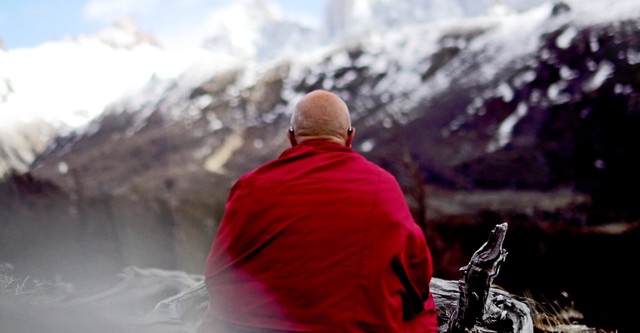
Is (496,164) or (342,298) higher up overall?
(342,298)

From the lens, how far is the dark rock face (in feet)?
93.7

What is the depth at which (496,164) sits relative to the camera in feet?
124

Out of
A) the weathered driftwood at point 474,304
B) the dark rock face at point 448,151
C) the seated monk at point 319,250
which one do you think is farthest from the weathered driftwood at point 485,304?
the dark rock face at point 448,151

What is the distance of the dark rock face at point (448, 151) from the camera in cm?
2855

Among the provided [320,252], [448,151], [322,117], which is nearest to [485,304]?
[320,252]

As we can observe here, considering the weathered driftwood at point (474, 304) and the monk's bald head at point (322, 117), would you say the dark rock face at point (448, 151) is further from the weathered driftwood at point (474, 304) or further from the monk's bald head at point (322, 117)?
the monk's bald head at point (322, 117)

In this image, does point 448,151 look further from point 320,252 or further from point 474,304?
point 320,252

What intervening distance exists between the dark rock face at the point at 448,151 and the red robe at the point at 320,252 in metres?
17.4

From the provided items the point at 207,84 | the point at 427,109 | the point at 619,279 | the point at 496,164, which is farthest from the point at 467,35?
the point at 619,279

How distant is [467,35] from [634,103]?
24.5 meters

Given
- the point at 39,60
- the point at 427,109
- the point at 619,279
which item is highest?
the point at 39,60

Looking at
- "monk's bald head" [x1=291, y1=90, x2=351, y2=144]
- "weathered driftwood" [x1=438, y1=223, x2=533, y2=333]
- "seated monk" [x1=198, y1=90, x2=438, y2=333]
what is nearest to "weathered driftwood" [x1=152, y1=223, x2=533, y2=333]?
"weathered driftwood" [x1=438, y1=223, x2=533, y2=333]

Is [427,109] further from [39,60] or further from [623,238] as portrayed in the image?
[39,60]

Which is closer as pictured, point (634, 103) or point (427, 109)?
point (634, 103)
